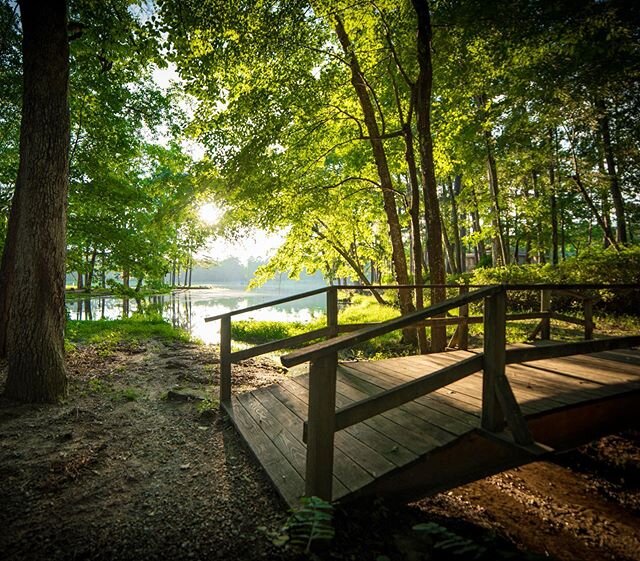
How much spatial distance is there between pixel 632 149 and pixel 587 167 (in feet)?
5.84

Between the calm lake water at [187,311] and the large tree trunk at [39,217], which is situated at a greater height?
the large tree trunk at [39,217]

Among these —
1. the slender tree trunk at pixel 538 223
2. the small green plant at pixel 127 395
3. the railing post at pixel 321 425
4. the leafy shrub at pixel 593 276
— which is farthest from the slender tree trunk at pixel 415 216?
the slender tree trunk at pixel 538 223

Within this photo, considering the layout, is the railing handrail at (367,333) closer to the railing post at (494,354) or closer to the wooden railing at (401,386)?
the wooden railing at (401,386)

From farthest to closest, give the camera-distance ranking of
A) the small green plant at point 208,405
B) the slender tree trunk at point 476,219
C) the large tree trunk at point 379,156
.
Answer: the slender tree trunk at point 476,219, the large tree trunk at point 379,156, the small green plant at point 208,405

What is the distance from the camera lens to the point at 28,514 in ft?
9.33

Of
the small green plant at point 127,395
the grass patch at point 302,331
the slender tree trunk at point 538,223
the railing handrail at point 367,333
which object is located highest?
the slender tree trunk at point 538,223

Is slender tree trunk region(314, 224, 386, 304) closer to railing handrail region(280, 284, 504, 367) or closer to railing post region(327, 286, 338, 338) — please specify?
railing post region(327, 286, 338, 338)

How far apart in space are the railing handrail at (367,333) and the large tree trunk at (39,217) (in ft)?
15.8

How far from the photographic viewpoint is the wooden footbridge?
2729 mm

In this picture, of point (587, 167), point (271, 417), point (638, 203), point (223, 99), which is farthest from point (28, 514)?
point (638, 203)

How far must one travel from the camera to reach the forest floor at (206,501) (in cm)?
254

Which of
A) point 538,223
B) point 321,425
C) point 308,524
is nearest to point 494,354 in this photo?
point 321,425

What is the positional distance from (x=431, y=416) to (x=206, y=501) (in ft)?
7.57

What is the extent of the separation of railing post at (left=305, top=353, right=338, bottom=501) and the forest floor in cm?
27
